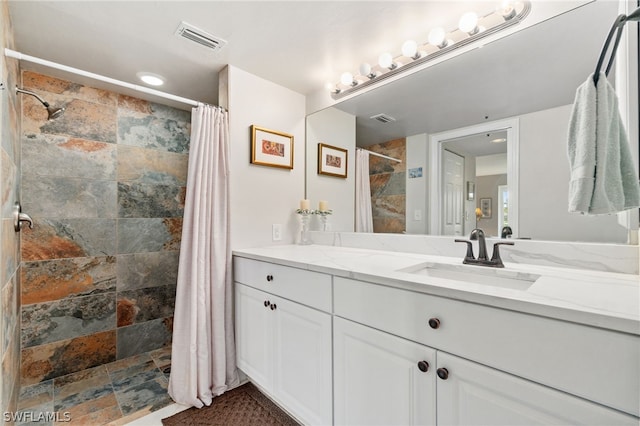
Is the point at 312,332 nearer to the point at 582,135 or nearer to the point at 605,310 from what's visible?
the point at 605,310

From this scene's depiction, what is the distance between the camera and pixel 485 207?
1.41 meters

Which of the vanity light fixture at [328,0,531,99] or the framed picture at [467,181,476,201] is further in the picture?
the framed picture at [467,181,476,201]

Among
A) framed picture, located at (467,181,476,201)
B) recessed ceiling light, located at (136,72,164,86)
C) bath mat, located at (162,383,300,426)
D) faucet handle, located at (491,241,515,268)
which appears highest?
recessed ceiling light, located at (136,72,164,86)

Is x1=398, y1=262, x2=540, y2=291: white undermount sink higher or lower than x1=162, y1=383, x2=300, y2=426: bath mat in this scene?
higher

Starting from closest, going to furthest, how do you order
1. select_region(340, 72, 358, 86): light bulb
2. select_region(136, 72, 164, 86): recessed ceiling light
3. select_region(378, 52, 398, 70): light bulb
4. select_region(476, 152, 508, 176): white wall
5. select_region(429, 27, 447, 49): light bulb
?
select_region(476, 152, 508, 176): white wall → select_region(429, 27, 447, 49): light bulb → select_region(378, 52, 398, 70): light bulb → select_region(340, 72, 358, 86): light bulb → select_region(136, 72, 164, 86): recessed ceiling light

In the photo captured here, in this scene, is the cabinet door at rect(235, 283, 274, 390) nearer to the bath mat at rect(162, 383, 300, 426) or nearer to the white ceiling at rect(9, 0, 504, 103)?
the bath mat at rect(162, 383, 300, 426)

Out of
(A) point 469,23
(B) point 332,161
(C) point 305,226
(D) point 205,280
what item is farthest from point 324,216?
(A) point 469,23

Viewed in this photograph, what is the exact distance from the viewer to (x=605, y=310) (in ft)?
2.23

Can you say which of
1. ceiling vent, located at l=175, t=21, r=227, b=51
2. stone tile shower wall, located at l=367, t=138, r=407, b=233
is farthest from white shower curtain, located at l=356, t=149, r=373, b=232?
ceiling vent, located at l=175, t=21, r=227, b=51

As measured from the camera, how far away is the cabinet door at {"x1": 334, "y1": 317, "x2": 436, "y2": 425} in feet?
3.12

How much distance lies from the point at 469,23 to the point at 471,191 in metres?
0.82

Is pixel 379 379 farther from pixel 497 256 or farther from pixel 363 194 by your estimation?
pixel 363 194

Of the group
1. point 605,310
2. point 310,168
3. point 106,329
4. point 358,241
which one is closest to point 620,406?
point 605,310

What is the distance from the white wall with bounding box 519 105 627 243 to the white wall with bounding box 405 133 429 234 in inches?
18.9
